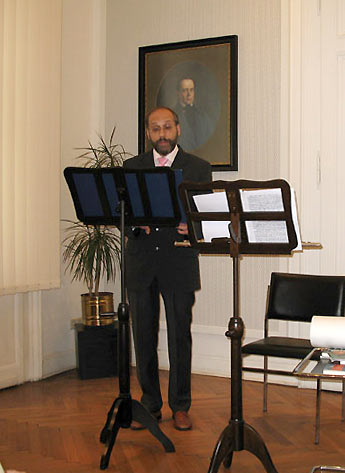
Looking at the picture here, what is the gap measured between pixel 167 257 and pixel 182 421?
0.92 meters

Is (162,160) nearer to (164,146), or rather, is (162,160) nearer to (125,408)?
(164,146)

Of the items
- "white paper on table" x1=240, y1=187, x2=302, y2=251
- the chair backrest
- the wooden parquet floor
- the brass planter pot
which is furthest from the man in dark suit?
the brass planter pot

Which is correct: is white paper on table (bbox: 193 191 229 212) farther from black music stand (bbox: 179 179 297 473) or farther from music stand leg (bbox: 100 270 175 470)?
music stand leg (bbox: 100 270 175 470)

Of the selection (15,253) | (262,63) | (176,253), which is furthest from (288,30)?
(15,253)

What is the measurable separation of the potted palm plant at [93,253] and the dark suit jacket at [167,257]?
3.77ft

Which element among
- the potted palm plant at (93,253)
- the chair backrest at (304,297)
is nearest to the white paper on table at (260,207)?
the chair backrest at (304,297)

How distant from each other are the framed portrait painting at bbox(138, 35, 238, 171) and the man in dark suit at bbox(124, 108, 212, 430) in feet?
4.28

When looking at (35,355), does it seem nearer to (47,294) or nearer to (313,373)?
(47,294)

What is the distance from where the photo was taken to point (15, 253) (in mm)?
4402

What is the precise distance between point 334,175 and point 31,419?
102 inches

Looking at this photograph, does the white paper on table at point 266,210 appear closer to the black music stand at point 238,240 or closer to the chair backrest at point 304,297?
the black music stand at point 238,240

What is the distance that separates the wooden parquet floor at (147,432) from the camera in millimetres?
3045

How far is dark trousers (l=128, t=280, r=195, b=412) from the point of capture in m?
3.56

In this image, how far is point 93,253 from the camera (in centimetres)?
475
